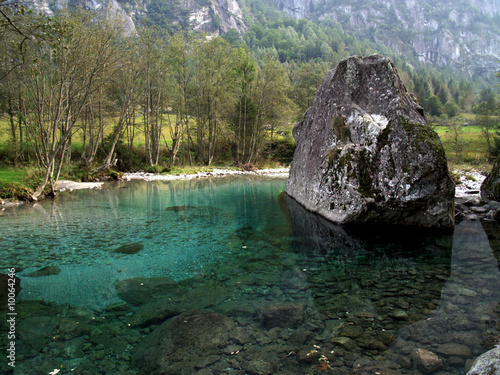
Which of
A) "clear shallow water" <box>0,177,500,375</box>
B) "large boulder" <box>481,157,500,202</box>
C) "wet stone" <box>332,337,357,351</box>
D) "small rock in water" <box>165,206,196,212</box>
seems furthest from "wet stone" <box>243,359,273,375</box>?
"large boulder" <box>481,157,500,202</box>

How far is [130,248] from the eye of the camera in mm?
8305

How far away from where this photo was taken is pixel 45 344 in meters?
3.92

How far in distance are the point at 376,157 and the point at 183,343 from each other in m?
8.92

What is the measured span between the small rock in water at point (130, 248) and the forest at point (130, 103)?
9.02m

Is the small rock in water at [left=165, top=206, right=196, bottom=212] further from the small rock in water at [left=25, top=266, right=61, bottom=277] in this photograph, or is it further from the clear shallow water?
the small rock in water at [left=25, top=266, right=61, bottom=277]

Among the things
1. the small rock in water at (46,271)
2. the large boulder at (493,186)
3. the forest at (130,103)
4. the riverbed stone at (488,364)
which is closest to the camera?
the riverbed stone at (488,364)

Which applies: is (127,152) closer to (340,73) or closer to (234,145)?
(234,145)

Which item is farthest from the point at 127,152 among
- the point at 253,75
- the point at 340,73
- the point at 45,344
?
the point at 45,344

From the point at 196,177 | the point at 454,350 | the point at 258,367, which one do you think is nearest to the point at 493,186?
the point at 454,350

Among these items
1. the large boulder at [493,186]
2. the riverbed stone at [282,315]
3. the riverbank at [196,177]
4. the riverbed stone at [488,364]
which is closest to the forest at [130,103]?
the riverbank at [196,177]

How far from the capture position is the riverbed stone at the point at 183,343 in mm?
3516

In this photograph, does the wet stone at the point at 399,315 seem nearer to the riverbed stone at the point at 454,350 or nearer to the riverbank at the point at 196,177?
the riverbed stone at the point at 454,350

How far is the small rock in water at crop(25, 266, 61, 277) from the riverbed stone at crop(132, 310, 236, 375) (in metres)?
3.75

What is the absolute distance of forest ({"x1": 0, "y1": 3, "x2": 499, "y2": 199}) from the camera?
16.4 m
